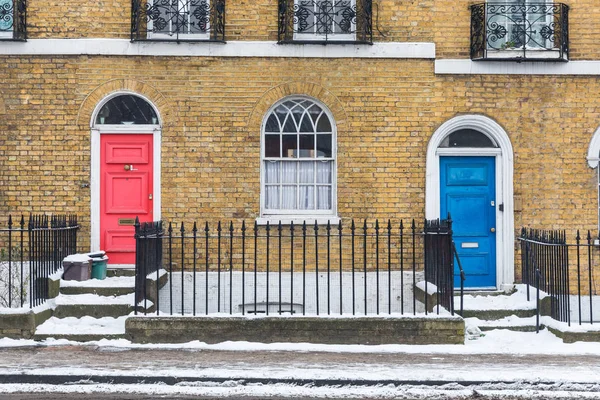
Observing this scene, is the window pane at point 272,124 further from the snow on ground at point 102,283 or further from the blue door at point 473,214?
the snow on ground at point 102,283

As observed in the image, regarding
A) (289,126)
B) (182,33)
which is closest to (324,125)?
(289,126)

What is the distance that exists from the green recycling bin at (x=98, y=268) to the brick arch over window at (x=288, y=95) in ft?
10.3

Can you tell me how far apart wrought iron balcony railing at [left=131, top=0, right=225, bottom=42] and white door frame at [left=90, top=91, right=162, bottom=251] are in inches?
44.1

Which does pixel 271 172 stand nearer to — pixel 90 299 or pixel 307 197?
pixel 307 197

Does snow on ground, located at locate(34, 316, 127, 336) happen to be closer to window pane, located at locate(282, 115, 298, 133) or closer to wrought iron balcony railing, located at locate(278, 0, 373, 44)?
window pane, located at locate(282, 115, 298, 133)

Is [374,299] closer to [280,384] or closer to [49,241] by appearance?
[280,384]

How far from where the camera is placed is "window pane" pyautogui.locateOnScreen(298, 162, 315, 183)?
12.4 m

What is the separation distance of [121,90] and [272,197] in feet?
10.2

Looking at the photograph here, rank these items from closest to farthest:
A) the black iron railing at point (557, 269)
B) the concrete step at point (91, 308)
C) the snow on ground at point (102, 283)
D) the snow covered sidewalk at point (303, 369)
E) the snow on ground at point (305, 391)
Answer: the snow on ground at point (305, 391) → the snow covered sidewalk at point (303, 369) → the black iron railing at point (557, 269) → the concrete step at point (91, 308) → the snow on ground at point (102, 283)

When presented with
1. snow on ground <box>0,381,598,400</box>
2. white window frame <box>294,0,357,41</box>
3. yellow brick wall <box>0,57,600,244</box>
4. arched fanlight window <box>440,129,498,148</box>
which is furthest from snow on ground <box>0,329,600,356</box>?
white window frame <box>294,0,357,41</box>

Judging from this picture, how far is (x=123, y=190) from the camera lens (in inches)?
483

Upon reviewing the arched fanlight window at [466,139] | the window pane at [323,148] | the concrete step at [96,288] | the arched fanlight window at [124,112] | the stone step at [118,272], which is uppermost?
the arched fanlight window at [124,112]

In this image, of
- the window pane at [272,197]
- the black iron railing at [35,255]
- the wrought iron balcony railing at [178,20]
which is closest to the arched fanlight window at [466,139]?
the window pane at [272,197]

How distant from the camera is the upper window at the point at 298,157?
12430 millimetres
